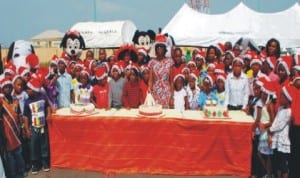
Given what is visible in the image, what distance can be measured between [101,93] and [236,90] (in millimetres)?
2326

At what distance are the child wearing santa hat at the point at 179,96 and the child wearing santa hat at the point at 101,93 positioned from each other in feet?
3.76

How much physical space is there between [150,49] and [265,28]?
10189 mm

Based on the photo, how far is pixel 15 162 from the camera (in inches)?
228

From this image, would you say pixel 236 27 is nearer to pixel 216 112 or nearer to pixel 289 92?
pixel 216 112

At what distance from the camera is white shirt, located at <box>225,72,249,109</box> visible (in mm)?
6285

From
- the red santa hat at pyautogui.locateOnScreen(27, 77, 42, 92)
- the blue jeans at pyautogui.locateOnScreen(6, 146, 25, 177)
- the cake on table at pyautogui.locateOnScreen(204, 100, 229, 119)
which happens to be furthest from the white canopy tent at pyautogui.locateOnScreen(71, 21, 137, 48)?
the cake on table at pyautogui.locateOnScreen(204, 100, 229, 119)

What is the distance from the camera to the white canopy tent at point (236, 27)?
56.6 feet

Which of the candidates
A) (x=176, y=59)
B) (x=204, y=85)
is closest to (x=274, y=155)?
(x=204, y=85)

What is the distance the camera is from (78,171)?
5.85 meters

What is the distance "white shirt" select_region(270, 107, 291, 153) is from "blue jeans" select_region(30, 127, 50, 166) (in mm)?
3482

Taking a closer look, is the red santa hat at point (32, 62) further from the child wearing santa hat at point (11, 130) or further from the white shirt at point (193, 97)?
the white shirt at point (193, 97)

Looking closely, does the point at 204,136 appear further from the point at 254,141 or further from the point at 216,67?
the point at 216,67

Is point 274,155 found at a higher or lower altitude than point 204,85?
lower

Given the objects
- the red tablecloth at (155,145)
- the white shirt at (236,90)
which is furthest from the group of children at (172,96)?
the red tablecloth at (155,145)
